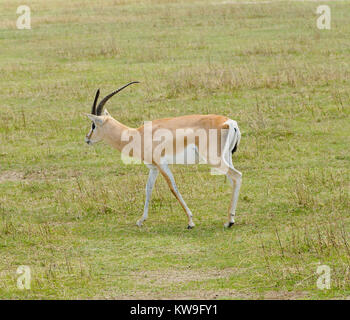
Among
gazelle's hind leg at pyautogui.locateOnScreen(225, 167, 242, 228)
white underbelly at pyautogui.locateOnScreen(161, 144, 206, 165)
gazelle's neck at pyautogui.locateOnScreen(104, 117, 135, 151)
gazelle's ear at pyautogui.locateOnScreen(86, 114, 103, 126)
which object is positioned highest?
gazelle's ear at pyautogui.locateOnScreen(86, 114, 103, 126)

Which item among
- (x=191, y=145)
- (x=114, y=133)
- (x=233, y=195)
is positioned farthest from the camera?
(x=114, y=133)

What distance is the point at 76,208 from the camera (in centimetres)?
914

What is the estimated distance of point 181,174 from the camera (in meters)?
10.2

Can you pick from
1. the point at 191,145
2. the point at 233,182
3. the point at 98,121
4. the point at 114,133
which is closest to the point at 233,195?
the point at 233,182

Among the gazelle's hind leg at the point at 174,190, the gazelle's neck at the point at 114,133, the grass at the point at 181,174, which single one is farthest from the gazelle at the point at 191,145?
the grass at the point at 181,174

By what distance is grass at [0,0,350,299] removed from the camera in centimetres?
679

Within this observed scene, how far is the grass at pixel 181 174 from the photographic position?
22.3 ft

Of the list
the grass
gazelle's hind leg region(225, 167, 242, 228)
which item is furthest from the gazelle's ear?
gazelle's hind leg region(225, 167, 242, 228)

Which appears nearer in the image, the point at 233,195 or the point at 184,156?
the point at 233,195

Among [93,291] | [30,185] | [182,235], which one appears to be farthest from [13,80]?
[93,291]

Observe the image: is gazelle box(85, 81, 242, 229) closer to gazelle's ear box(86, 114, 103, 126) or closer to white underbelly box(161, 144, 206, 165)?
white underbelly box(161, 144, 206, 165)

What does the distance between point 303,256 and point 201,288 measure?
42.5 inches

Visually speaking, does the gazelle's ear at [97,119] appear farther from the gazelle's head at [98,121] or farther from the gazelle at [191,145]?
the gazelle at [191,145]

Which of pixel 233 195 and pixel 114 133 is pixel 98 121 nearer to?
pixel 114 133
